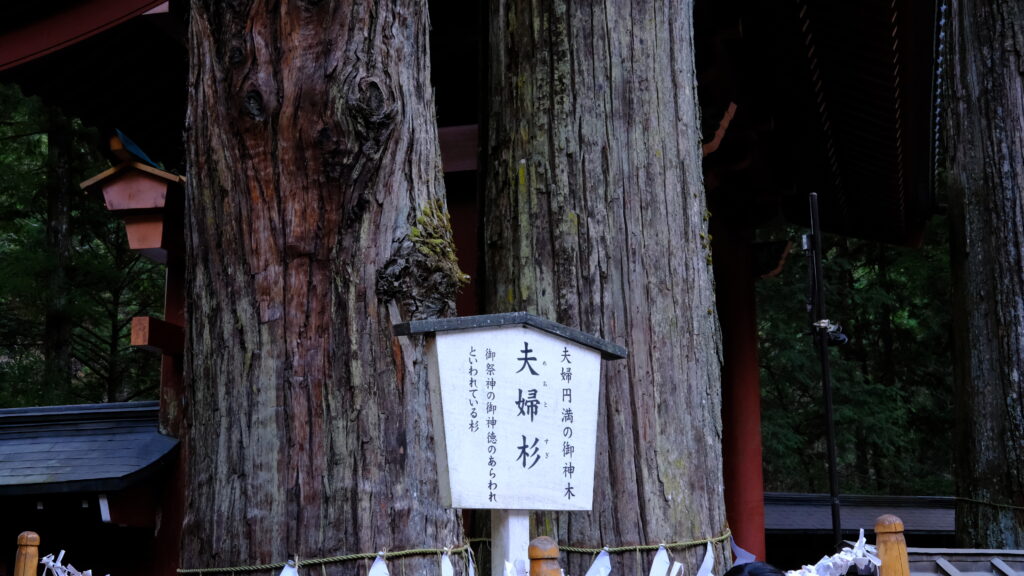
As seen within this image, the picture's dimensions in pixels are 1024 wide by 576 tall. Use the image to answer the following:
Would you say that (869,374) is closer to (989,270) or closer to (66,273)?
(989,270)

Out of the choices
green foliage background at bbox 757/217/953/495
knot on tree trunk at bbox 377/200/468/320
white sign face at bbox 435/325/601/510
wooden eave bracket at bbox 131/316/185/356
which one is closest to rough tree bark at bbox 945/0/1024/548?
white sign face at bbox 435/325/601/510

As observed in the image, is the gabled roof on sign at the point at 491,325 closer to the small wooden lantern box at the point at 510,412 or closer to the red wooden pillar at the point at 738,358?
the small wooden lantern box at the point at 510,412

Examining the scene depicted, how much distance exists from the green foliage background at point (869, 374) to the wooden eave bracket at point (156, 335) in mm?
9518

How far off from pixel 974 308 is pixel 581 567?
3.55 metres

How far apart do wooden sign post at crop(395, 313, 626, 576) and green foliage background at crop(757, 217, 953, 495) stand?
11519 millimetres

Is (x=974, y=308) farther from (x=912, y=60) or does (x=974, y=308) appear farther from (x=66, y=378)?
(x=66, y=378)

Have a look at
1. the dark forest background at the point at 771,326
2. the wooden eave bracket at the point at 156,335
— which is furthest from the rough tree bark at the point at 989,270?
the dark forest background at the point at 771,326

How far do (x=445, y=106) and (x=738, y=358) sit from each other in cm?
406

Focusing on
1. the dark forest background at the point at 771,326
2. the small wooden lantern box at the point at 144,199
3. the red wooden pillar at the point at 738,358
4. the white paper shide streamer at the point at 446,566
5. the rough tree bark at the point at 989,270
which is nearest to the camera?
the white paper shide streamer at the point at 446,566

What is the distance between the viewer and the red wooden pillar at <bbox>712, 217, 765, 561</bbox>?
870cm

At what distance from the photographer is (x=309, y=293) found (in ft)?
8.10

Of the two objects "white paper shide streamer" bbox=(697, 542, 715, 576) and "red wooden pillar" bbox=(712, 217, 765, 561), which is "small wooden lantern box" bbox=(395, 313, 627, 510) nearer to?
"white paper shide streamer" bbox=(697, 542, 715, 576)

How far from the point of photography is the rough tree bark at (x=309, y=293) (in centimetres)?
240

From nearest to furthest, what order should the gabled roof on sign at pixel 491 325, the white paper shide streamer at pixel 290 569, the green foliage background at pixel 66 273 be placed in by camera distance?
the gabled roof on sign at pixel 491 325 → the white paper shide streamer at pixel 290 569 → the green foliage background at pixel 66 273
